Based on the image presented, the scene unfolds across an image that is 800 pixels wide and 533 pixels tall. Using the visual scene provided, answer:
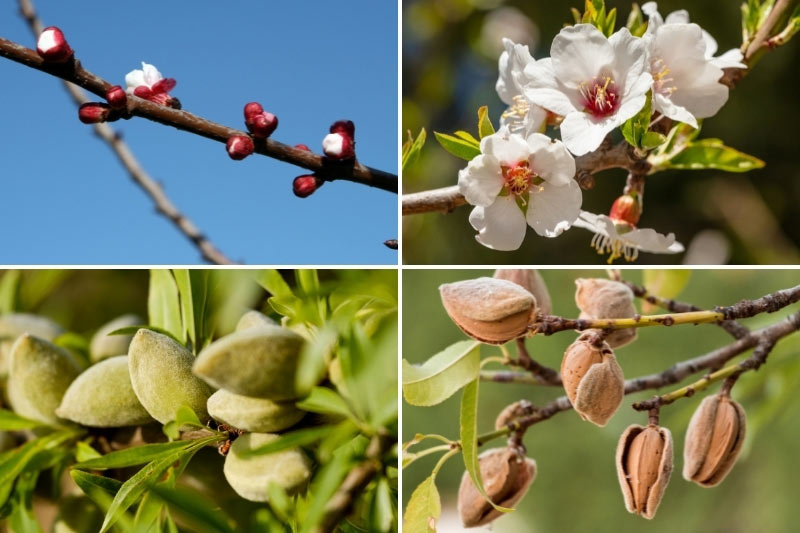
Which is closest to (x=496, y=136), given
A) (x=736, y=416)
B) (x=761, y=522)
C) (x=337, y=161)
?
(x=337, y=161)

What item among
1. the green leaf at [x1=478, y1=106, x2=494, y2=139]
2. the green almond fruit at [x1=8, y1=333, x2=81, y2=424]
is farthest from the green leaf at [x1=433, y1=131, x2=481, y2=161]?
the green almond fruit at [x1=8, y1=333, x2=81, y2=424]

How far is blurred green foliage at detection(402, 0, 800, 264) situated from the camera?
1328mm

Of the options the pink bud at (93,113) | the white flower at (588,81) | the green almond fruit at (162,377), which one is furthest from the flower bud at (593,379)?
the pink bud at (93,113)

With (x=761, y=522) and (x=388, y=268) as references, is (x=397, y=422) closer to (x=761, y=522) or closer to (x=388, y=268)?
(x=388, y=268)

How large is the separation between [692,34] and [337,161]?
0.26 metres

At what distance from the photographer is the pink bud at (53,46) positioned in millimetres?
593

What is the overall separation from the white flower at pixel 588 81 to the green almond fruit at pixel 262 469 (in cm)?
28

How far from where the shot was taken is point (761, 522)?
1393mm

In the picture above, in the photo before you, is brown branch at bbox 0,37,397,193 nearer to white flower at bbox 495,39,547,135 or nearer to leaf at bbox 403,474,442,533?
white flower at bbox 495,39,547,135

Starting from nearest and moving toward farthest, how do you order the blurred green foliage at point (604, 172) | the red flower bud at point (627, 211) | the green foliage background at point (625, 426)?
1. the red flower bud at point (627, 211)
2. the green foliage background at point (625, 426)
3. the blurred green foliage at point (604, 172)

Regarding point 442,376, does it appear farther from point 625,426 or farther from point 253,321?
point 625,426

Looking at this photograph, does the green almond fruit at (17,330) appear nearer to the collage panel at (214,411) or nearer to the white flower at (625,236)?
the collage panel at (214,411)

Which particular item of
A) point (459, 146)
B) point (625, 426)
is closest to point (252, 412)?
point (459, 146)

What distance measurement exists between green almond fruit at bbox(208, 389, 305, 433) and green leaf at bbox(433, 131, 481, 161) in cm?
21
